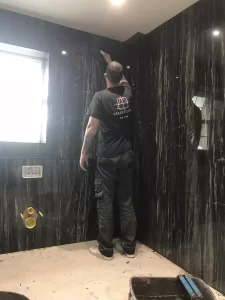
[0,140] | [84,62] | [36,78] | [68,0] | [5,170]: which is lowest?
[5,170]

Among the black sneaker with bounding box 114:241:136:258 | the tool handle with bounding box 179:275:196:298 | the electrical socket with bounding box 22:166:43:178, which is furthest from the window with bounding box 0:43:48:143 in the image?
the tool handle with bounding box 179:275:196:298

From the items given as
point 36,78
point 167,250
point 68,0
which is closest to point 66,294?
point 167,250

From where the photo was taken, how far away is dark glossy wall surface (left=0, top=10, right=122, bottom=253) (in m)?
2.01

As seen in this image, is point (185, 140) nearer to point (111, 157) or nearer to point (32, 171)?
point (111, 157)

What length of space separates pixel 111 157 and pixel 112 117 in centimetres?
33

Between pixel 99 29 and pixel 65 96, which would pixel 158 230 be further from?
pixel 99 29

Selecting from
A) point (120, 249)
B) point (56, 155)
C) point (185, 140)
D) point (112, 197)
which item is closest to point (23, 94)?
point (56, 155)

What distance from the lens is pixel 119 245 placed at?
2258 millimetres

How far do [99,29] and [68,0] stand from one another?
49 cm

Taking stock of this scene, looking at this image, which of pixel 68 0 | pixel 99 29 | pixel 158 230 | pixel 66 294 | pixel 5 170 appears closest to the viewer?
pixel 66 294

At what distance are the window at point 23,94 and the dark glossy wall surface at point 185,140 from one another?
3.04 feet

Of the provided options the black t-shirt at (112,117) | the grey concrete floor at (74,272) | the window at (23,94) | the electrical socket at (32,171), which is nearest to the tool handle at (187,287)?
the grey concrete floor at (74,272)

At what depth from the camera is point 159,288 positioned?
149 centimetres

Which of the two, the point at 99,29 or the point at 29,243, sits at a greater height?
the point at 99,29
